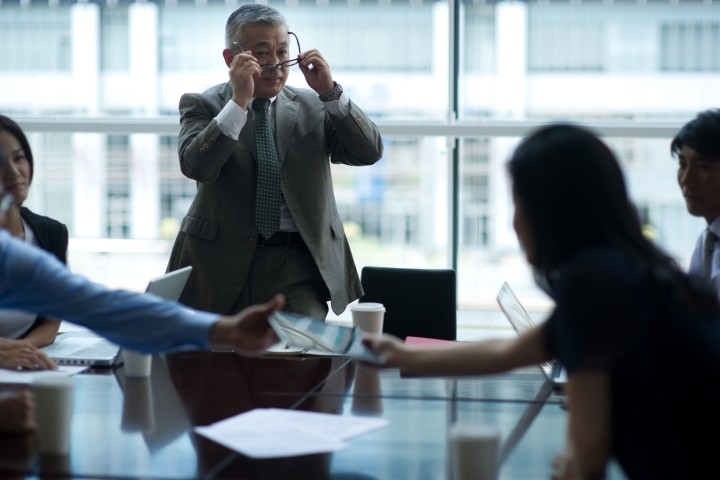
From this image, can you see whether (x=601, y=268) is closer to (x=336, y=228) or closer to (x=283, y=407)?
(x=283, y=407)

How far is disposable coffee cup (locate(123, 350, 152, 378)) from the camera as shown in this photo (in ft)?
8.19

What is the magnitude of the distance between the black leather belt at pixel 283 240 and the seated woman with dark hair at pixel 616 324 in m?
1.88

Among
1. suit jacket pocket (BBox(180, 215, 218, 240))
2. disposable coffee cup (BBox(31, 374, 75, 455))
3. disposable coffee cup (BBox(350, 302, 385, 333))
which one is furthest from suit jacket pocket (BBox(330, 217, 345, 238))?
disposable coffee cup (BBox(31, 374, 75, 455))

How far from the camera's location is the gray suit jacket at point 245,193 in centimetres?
336

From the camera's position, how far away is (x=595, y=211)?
1525mm

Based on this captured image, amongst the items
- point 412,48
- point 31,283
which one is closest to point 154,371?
point 31,283

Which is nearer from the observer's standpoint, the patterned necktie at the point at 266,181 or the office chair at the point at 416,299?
the patterned necktie at the point at 266,181

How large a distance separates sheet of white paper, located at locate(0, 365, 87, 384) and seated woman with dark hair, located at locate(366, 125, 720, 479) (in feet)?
4.57

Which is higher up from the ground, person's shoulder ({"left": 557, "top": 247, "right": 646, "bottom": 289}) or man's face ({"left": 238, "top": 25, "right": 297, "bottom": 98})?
man's face ({"left": 238, "top": 25, "right": 297, "bottom": 98})

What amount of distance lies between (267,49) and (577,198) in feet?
6.75

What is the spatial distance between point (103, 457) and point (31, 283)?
0.48 meters

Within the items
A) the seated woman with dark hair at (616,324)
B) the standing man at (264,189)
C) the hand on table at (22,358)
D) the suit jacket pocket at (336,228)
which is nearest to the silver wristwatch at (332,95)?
the standing man at (264,189)

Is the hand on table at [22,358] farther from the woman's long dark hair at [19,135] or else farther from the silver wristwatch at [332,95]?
the silver wristwatch at [332,95]

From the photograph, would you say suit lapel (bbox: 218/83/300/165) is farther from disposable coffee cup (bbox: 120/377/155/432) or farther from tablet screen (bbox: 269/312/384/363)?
tablet screen (bbox: 269/312/384/363)
